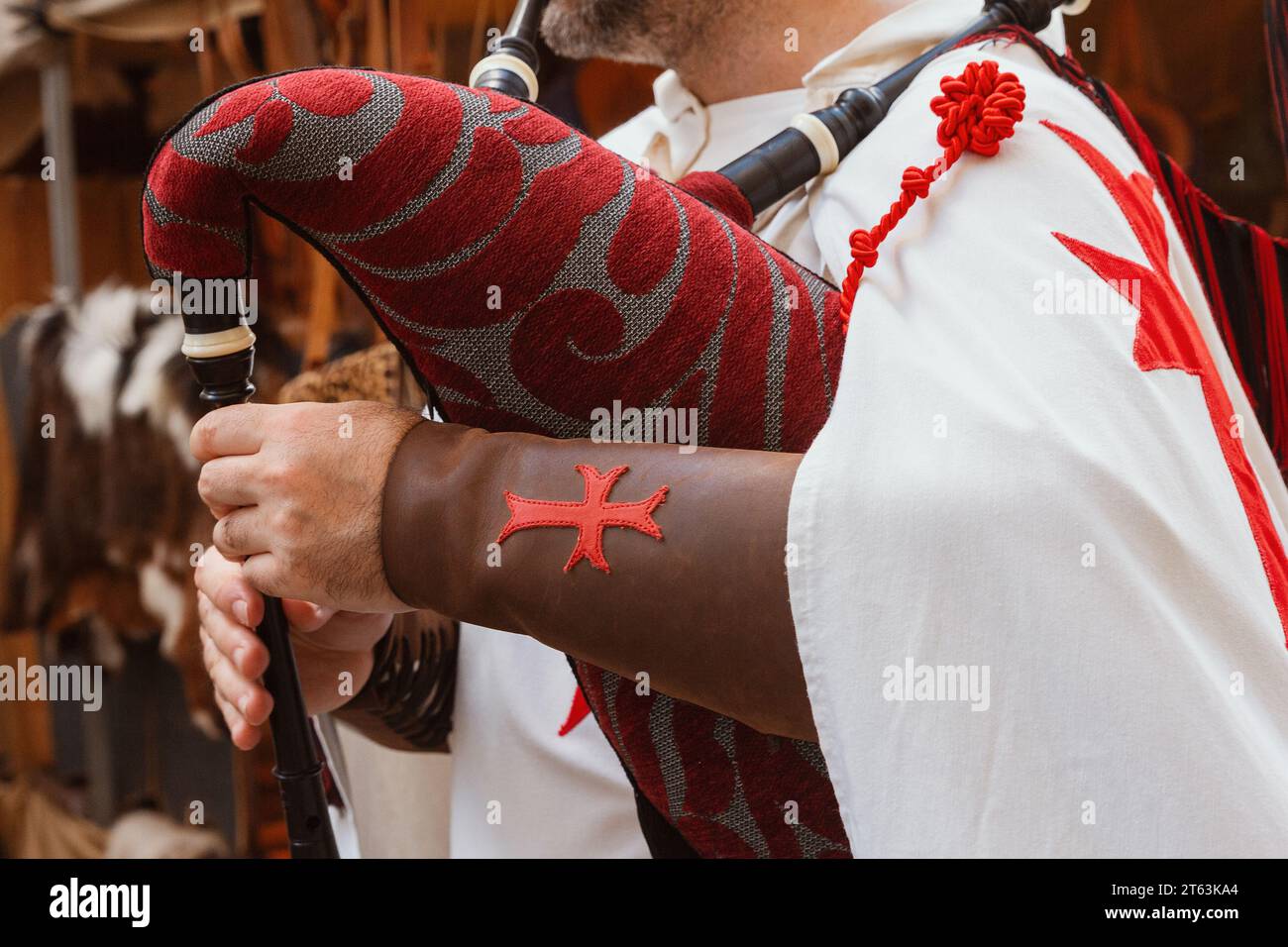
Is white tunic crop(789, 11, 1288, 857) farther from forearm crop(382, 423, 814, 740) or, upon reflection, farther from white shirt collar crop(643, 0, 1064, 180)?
white shirt collar crop(643, 0, 1064, 180)

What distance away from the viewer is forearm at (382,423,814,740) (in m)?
0.56

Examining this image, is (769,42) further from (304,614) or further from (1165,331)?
(304,614)

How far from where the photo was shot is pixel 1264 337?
892 millimetres

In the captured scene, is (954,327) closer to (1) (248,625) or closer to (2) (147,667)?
(1) (248,625)

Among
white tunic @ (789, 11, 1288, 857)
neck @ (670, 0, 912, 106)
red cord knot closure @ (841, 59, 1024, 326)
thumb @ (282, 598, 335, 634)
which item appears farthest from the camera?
neck @ (670, 0, 912, 106)

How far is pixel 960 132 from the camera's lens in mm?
644

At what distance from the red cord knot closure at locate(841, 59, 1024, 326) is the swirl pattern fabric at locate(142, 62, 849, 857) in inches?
1.5

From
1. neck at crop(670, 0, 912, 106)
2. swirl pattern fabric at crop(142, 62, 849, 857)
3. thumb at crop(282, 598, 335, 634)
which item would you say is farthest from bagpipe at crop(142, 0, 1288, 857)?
neck at crop(670, 0, 912, 106)

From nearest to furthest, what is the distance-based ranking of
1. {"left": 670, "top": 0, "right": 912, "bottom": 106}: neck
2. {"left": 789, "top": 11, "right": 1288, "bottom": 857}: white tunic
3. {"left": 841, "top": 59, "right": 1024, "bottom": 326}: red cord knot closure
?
{"left": 789, "top": 11, "right": 1288, "bottom": 857}: white tunic → {"left": 841, "top": 59, "right": 1024, "bottom": 326}: red cord knot closure → {"left": 670, "top": 0, "right": 912, "bottom": 106}: neck

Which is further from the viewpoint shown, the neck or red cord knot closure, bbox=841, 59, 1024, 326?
the neck

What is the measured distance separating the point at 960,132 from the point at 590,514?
299 mm

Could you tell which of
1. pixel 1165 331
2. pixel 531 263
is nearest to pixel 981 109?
pixel 1165 331

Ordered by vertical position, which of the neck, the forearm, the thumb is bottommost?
the thumb
